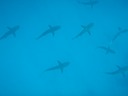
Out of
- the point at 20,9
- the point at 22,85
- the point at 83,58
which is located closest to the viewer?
the point at 20,9

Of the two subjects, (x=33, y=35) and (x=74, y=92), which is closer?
(x=33, y=35)

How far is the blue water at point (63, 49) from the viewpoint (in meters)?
28.0

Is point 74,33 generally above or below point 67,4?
below

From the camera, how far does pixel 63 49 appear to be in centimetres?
2938

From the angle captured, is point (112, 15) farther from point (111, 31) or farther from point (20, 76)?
point (20, 76)

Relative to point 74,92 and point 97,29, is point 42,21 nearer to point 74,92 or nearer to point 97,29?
point 97,29

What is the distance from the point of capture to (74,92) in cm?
3095

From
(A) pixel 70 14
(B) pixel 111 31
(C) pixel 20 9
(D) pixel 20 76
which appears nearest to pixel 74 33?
(A) pixel 70 14

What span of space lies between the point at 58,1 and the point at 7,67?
27.9 feet

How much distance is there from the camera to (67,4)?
2805cm

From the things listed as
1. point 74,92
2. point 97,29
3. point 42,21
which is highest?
point 42,21

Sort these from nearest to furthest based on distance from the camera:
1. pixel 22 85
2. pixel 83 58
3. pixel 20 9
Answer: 1. pixel 20 9
2. pixel 83 58
3. pixel 22 85

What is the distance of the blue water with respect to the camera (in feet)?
91.8

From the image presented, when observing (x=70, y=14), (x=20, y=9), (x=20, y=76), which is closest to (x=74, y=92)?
(x=20, y=76)
